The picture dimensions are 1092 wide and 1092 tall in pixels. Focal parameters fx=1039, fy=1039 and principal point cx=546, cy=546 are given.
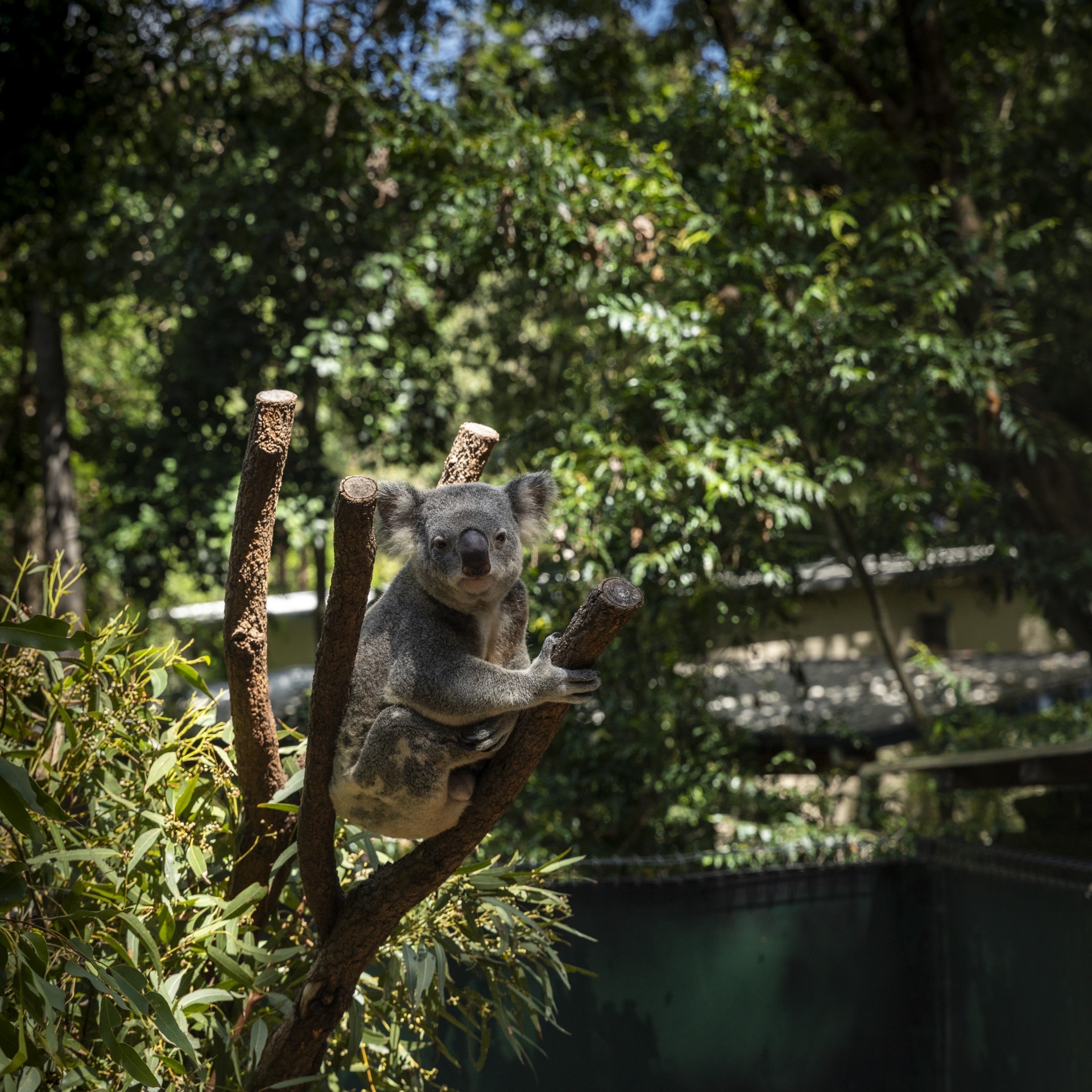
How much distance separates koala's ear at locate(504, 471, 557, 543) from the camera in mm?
2004

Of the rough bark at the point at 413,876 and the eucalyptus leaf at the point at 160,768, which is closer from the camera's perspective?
the rough bark at the point at 413,876

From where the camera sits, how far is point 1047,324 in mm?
5844

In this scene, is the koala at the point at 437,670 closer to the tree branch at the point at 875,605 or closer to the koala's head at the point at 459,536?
the koala's head at the point at 459,536

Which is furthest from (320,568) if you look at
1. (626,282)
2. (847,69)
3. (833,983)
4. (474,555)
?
(474,555)

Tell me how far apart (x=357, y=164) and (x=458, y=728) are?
12.5ft

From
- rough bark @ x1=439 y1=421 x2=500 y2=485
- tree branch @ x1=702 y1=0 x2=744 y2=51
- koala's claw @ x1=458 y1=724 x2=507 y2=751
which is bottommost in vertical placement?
koala's claw @ x1=458 y1=724 x2=507 y2=751

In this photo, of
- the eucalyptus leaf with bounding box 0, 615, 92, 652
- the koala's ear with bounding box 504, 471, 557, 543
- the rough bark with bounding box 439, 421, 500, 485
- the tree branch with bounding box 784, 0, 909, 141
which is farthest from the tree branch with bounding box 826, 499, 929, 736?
the eucalyptus leaf with bounding box 0, 615, 92, 652

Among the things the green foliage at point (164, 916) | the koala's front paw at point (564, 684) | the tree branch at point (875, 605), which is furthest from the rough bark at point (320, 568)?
the koala's front paw at point (564, 684)

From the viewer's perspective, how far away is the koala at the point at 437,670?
1702mm

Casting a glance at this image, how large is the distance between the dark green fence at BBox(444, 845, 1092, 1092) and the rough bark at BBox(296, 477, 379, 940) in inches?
69.7

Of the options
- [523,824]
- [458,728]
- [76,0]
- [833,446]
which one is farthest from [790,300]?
[76,0]

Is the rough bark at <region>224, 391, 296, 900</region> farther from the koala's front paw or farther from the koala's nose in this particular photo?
the koala's front paw

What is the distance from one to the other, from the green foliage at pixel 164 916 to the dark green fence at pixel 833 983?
1286 millimetres

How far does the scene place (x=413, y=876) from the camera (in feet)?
5.84
